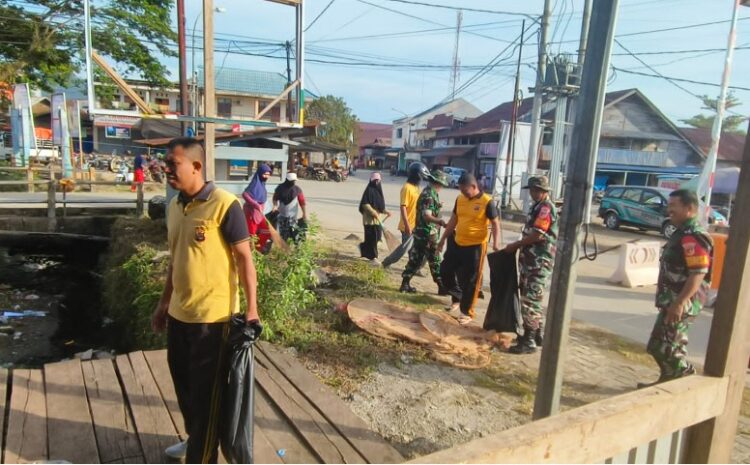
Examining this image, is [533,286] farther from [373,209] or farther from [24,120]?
[24,120]

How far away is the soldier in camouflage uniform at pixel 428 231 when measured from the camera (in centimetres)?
643

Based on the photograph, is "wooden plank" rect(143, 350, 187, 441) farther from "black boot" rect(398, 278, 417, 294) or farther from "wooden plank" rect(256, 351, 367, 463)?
"black boot" rect(398, 278, 417, 294)

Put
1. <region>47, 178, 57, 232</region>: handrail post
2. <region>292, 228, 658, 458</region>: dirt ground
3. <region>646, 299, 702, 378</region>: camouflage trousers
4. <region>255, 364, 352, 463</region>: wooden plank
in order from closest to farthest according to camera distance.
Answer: <region>255, 364, 352, 463</region>: wooden plank, <region>292, 228, 658, 458</region>: dirt ground, <region>646, 299, 702, 378</region>: camouflage trousers, <region>47, 178, 57, 232</region>: handrail post

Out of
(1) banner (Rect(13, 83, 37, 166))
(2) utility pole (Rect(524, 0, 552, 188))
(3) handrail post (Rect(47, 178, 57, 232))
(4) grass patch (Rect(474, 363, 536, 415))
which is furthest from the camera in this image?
(1) banner (Rect(13, 83, 37, 166))

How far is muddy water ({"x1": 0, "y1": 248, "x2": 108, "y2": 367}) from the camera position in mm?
6427

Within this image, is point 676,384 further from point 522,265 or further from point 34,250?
point 34,250

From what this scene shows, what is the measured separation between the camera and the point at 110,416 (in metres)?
3.03

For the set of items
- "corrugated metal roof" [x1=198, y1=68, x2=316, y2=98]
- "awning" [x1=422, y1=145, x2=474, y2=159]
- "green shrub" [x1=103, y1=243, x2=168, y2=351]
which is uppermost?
"corrugated metal roof" [x1=198, y1=68, x2=316, y2=98]

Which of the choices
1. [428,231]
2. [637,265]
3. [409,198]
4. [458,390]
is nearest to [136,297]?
[428,231]

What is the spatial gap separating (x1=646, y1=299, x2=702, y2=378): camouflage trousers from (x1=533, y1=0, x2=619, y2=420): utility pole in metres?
1.63

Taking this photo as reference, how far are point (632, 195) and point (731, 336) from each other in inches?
644

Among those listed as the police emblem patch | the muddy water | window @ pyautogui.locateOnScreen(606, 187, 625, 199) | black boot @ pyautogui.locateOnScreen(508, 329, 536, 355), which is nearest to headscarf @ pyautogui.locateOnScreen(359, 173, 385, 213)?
A: black boot @ pyautogui.locateOnScreen(508, 329, 536, 355)

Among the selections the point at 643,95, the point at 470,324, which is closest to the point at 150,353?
the point at 470,324

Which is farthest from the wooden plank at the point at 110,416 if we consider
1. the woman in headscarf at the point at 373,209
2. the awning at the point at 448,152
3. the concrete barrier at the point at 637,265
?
the awning at the point at 448,152
